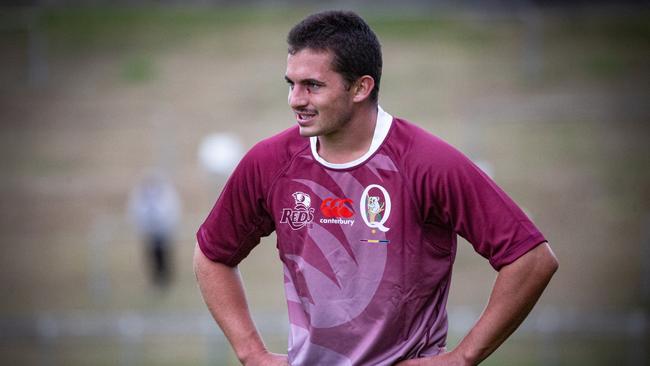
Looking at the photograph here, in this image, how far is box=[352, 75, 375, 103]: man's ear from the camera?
2.81 metres

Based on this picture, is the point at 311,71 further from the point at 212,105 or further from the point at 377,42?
the point at 212,105

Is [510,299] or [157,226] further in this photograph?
[157,226]

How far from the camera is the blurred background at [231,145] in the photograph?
13766 millimetres

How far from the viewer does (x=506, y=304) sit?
9.00ft

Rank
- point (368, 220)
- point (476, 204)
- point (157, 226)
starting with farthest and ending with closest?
point (157, 226)
point (368, 220)
point (476, 204)

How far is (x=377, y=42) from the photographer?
9.32 feet

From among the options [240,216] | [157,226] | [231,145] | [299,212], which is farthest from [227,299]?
[231,145]

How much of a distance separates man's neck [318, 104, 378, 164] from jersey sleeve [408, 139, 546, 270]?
19 centimetres

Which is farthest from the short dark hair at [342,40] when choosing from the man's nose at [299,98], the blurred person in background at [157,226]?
the blurred person in background at [157,226]

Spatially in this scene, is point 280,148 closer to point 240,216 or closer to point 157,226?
point 240,216

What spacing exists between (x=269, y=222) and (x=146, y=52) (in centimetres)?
2612

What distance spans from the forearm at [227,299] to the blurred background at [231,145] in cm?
840

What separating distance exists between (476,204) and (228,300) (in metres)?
0.87

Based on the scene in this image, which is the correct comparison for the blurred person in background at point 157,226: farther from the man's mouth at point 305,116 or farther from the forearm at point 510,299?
the forearm at point 510,299
